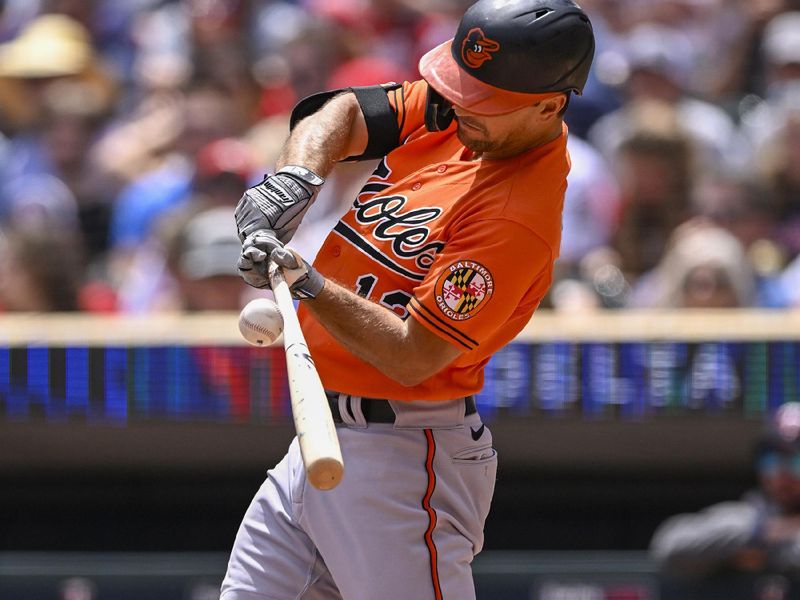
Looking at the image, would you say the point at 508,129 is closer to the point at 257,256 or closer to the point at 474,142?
the point at 474,142

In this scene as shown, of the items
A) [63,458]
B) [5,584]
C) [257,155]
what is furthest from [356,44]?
[5,584]

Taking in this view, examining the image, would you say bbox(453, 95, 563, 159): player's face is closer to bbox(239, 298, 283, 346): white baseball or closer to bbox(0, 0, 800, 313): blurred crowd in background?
bbox(239, 298, 283, 346): white baseball

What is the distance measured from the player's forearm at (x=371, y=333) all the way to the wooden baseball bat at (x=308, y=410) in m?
0.07

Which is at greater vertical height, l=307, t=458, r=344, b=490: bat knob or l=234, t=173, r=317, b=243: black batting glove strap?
l=234, t=173, r=317, b=243: black batting glove strap

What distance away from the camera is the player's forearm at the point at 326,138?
9.76 feet

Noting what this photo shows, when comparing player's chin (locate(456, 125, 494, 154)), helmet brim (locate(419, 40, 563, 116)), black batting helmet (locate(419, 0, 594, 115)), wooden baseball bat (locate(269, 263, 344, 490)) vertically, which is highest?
black batting helmet (locate(419, 0, 594, 115))

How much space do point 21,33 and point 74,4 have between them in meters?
0.40

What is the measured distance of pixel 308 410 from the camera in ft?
8.13

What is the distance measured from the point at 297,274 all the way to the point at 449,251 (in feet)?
1.10

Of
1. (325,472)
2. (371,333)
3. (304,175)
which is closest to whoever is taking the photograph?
(325,472)

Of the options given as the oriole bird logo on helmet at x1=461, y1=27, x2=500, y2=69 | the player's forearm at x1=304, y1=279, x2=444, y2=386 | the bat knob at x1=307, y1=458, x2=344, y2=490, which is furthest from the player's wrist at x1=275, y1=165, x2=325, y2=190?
the bat knob at x1=307, y1=458, x2=344, y2=490

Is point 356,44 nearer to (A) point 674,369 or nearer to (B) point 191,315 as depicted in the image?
(B) point 191,315

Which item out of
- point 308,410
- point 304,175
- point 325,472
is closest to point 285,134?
point 304,175

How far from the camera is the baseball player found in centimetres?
276
